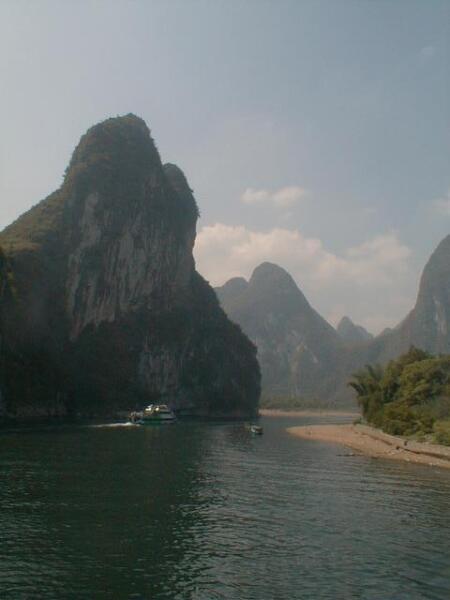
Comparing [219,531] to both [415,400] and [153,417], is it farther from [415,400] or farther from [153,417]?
[153,417]

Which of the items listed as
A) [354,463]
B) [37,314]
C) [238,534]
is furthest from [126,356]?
[238,534]

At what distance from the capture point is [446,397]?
68562 mm

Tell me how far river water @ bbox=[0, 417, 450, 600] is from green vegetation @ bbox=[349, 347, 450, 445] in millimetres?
21274

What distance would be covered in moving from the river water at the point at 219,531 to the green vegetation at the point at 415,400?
21274 mm

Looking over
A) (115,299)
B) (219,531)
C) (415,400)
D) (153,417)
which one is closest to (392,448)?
(415,400)

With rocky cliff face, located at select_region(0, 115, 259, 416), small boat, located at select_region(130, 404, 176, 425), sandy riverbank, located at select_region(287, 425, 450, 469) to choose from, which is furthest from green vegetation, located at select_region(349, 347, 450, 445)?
rocky cliff face, located at select_region(0, 115, 259, 416)

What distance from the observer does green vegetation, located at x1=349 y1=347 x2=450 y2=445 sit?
6363cm

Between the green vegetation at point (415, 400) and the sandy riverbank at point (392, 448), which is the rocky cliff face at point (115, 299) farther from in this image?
the green vegetation at point (415, 400)

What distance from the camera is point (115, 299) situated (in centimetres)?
14750

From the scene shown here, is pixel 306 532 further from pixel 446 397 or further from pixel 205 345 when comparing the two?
pixel 205 345

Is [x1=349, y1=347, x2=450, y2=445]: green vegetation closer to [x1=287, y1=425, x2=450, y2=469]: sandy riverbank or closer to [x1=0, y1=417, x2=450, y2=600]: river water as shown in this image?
[x1=287, y1=425, x2=450, y2=469]: sandy riverbank

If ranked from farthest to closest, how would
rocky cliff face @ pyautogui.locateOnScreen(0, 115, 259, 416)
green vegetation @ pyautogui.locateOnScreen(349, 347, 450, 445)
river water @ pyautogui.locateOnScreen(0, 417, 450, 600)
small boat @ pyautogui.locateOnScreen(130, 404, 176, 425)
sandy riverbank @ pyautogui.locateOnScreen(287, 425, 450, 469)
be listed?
rocky cliff face @ pyautogui.locateOnScreen(0, 115, 259, 416), small boat @ pyautogui.locateOnScreen(130, 404, 176, 425), green vegetation @ pyautogui.locateOnScreen(349, 347, 450, 445), sandy riverbank @ pyautogui.locateOnScreen(287, 425, 450, 469), river water @ pyautogui.locateOnScreen(0, 417, 450, 600)

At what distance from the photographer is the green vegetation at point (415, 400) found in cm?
6363

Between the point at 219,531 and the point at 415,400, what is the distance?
179 ft
